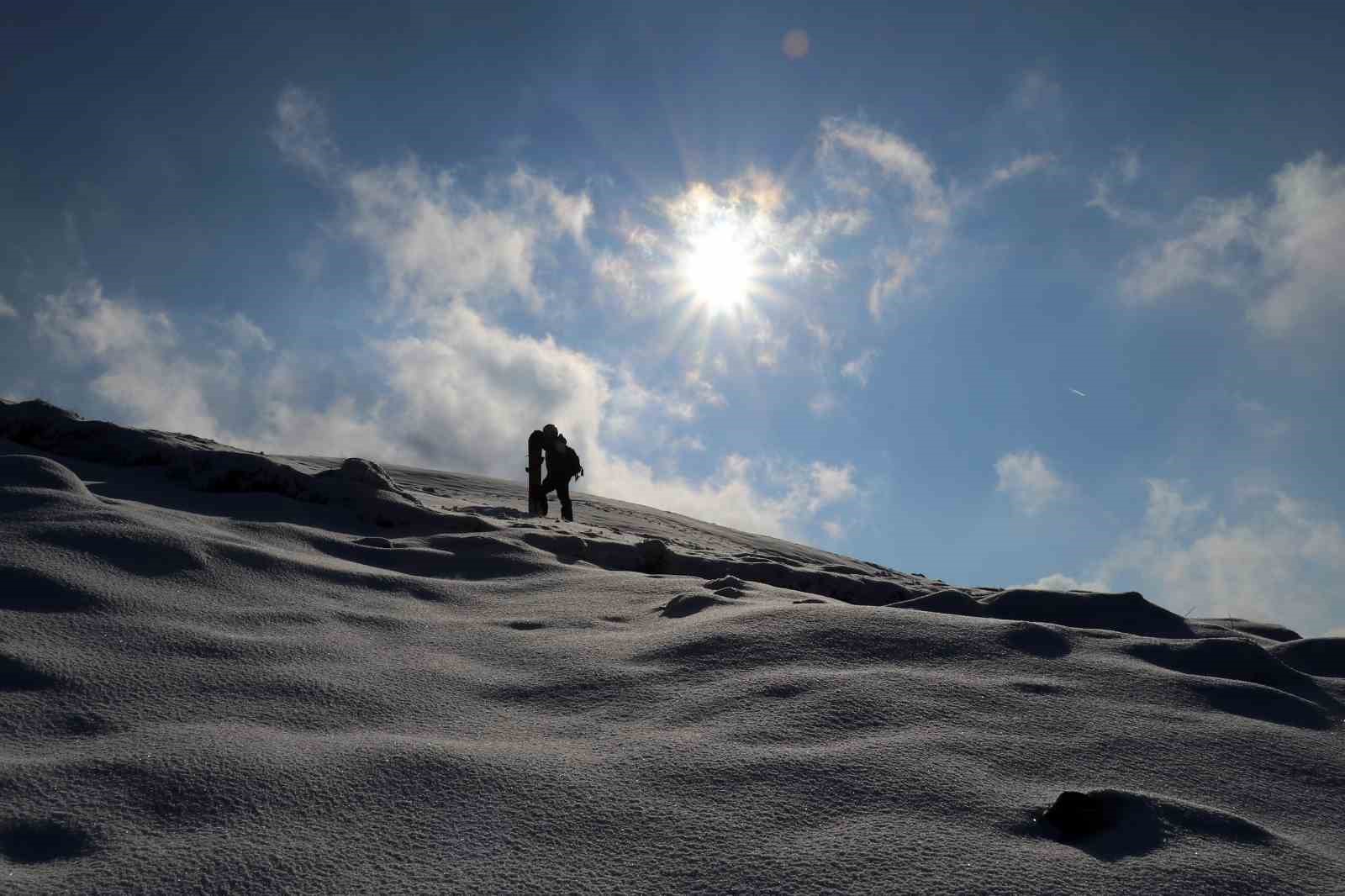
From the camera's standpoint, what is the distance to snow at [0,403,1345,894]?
116 centimetres

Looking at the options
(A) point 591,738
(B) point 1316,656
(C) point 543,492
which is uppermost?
(C) point 543,492

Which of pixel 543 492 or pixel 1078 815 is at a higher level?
pixel 543 492

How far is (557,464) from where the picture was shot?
8.21 meters

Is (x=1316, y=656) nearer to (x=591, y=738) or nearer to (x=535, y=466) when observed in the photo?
(x=591, y=738)

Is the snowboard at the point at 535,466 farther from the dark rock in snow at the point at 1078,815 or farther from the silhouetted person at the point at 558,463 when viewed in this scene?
the dark rock in snow at the point at 1078,815

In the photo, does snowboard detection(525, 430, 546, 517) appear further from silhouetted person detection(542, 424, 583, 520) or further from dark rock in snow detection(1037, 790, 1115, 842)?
dark rock in snow detection(1037, 790, 1115, 842)

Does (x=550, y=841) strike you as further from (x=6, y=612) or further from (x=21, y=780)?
(x=6, y=612)

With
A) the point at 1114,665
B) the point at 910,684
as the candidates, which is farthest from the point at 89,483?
the point at 1114,665

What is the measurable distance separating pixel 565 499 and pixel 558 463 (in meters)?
0.42

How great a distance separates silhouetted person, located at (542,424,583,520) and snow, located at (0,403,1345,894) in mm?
5062

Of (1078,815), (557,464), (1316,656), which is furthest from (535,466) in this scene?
(1078,815)

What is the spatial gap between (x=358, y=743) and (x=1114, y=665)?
180cm

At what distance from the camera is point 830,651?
2.07 metres

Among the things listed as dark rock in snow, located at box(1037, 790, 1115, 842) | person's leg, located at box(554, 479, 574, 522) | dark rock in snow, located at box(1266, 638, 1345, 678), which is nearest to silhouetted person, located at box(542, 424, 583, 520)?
person's leg, located at box(554, 479, 574, 522)
